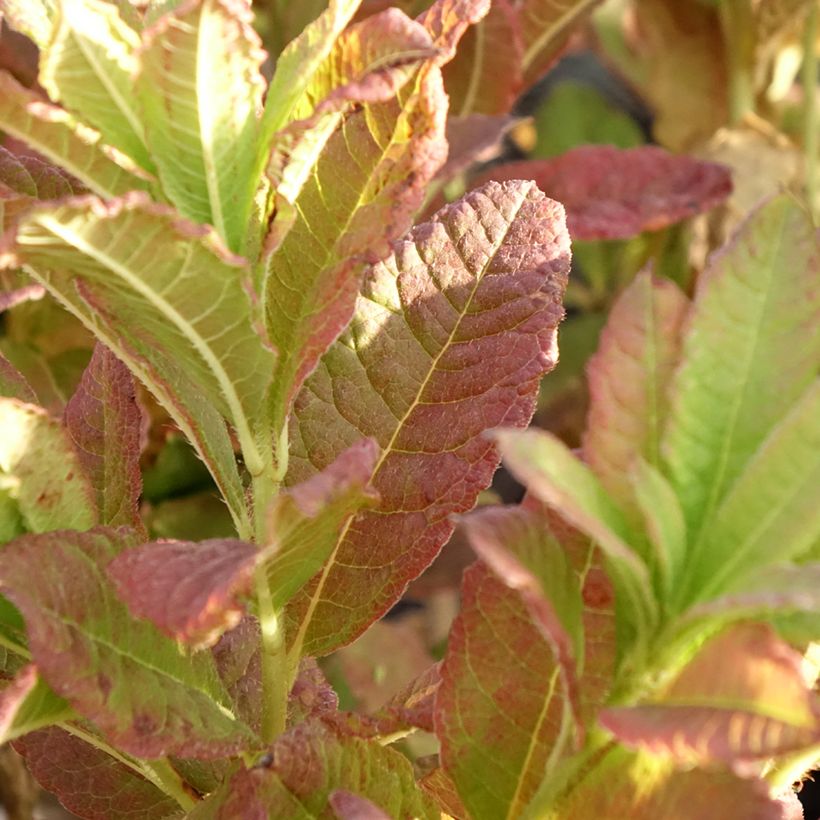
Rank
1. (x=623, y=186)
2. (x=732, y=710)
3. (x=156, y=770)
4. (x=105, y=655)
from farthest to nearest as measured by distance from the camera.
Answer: (x=623, y=186) < (x=156, y=770) < (x=105, y=655) < (x=732, y=710)

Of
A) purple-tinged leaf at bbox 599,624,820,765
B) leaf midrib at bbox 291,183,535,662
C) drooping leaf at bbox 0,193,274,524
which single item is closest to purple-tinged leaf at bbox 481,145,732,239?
leaf midrib at bbox 291,183,535,662

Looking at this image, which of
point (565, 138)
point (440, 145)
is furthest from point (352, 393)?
point (565, 138)

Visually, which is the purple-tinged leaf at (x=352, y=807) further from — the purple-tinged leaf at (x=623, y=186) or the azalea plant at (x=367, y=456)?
the purple-tinged leaf at (x=623, y=186)

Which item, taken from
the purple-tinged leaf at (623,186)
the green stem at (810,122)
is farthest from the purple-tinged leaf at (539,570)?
the green stem at (810,122)

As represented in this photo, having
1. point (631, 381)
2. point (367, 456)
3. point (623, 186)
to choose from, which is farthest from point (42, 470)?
point (623, 186)

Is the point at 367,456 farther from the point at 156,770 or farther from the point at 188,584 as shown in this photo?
the point at 156,770
